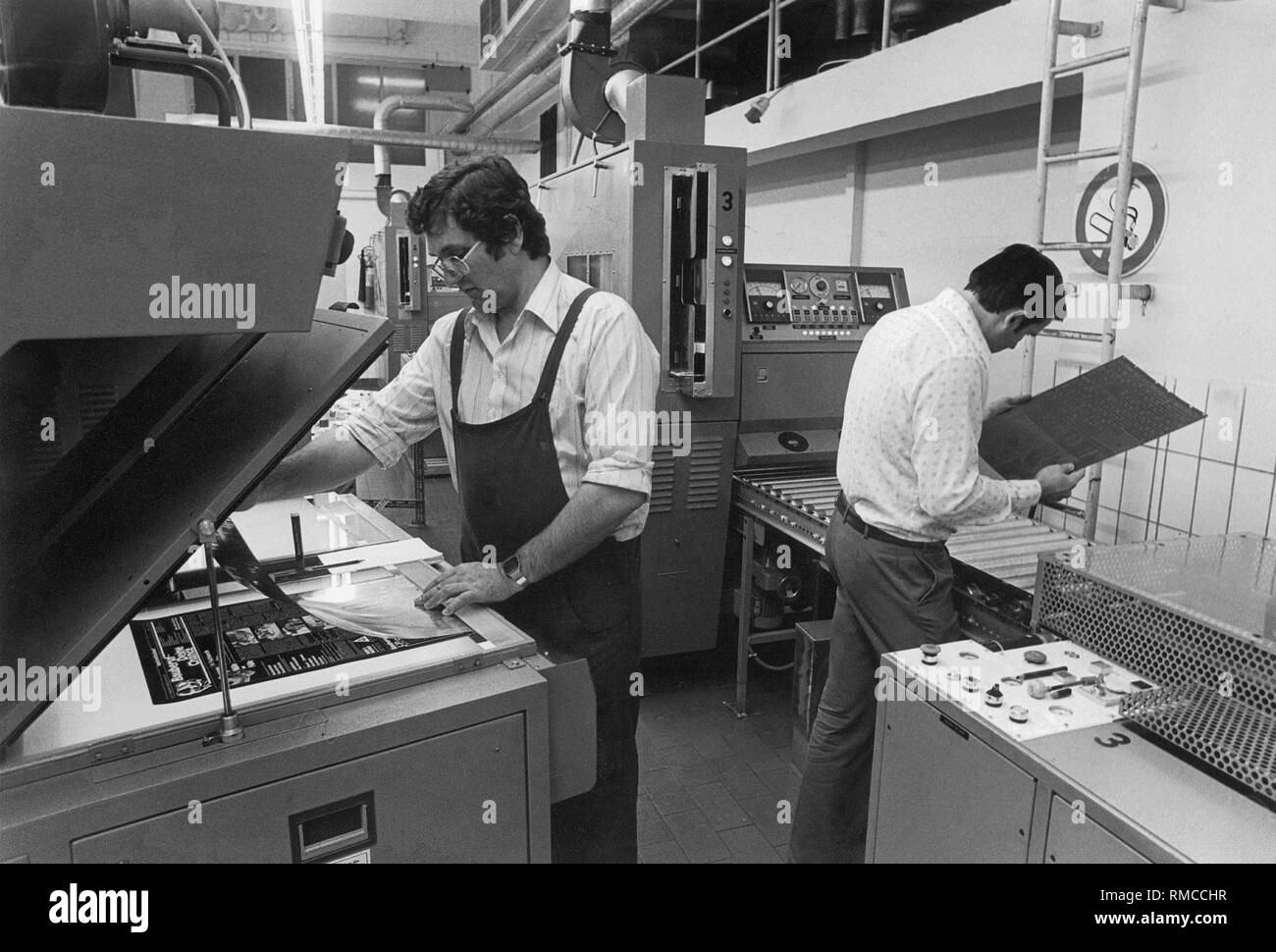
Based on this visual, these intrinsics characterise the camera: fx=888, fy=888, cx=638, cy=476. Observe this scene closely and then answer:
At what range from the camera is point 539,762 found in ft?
4.21

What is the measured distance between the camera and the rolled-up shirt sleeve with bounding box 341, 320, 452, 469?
1850 mm

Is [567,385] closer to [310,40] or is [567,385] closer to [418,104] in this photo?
[310,40]

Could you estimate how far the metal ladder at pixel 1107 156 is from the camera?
7.64 feet

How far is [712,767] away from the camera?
2922mm

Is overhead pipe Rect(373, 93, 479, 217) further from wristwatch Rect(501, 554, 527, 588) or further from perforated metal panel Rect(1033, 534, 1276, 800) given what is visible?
perforated metal panel Rect(1033, 534, 1276, 800)

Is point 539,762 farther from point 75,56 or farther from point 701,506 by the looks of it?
point 701,506

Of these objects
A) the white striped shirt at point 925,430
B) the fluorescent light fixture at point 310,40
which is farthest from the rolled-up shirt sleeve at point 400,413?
the fluorescent light fixture at point 310,40

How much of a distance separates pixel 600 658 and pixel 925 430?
83 cm

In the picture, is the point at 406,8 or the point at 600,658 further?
the point at 406,8

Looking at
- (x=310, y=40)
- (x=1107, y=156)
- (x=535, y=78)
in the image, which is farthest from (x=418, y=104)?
(x=1107, y=156)

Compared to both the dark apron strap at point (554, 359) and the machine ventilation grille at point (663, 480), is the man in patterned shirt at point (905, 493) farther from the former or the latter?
the machine ventilation grille at point (663, 480)

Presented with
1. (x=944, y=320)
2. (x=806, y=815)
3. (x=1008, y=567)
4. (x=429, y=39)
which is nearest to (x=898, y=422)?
(x=944, y=320)

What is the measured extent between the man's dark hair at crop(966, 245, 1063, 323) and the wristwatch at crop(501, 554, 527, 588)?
1181 mm

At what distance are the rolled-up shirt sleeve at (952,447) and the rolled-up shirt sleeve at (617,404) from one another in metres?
0.60
